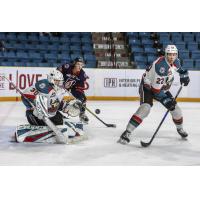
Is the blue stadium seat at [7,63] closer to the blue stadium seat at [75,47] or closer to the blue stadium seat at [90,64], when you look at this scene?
the blue stadium seat at [75,47]

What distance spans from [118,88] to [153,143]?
500 cm

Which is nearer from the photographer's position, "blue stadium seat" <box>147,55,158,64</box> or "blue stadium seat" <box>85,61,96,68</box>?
"blue stadium seat" <box>85,61,96,68</box>

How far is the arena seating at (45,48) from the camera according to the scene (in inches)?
350

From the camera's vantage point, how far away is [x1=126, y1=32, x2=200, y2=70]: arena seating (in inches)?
369

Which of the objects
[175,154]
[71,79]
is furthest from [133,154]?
[71,79]

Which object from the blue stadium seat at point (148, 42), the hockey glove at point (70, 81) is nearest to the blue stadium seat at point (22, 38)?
the blue stadium seat at point (148, 42)

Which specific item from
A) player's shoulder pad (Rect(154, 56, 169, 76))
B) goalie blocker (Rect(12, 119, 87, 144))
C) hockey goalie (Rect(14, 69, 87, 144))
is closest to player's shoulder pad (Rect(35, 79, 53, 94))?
hockey goalie (Rect(14, 69, 87, 144))

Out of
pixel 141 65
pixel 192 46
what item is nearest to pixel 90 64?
pixel 141 65

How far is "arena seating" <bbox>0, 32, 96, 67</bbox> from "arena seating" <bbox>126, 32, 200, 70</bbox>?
100cm

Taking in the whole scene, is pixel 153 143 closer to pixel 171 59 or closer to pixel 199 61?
pixel 171 59

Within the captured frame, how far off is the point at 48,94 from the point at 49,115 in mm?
272

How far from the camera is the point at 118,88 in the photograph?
9047 mm

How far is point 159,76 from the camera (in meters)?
3.90

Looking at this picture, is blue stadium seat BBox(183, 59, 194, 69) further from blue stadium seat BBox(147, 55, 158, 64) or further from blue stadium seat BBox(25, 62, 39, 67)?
blue stadium seat BBox(25, 62, 39, 67)
